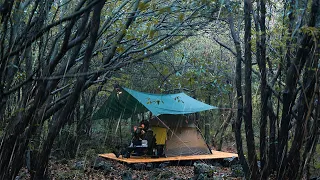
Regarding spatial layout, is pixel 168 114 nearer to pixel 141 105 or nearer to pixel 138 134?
pixel 141 105

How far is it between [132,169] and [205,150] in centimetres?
234

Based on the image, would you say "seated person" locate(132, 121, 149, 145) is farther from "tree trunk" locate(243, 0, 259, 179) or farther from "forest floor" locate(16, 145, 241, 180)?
"tree trunk" locate(243, 0, 259, 179)

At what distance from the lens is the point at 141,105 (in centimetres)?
769

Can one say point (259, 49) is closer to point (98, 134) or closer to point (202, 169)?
point (202, 169)

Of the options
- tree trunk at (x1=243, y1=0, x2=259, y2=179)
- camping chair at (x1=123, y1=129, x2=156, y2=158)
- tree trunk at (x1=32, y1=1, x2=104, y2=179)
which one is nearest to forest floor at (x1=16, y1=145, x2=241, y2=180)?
camping chair at (x1=123, y1=129, x2=156, y2=158)

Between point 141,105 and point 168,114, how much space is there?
0.65 m

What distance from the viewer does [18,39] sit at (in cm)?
217

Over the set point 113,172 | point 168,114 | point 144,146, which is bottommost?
point 113,172

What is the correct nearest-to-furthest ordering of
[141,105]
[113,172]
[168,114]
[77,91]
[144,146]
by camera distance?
1. [77,91]
2. [113,172]
3. [144,146]
4. [141,105]
5. [168,114]

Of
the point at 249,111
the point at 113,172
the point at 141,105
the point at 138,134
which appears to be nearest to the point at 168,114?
the point at 141,105

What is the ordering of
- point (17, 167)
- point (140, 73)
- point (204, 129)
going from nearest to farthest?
point (17, 167), point (140, 73), point (204, 129)

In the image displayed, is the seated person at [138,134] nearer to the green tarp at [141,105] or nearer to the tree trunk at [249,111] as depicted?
the green tarp at [141,105]

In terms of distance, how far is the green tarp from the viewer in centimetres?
737

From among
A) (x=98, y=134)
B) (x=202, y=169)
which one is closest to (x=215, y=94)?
(x=98, y=134)
